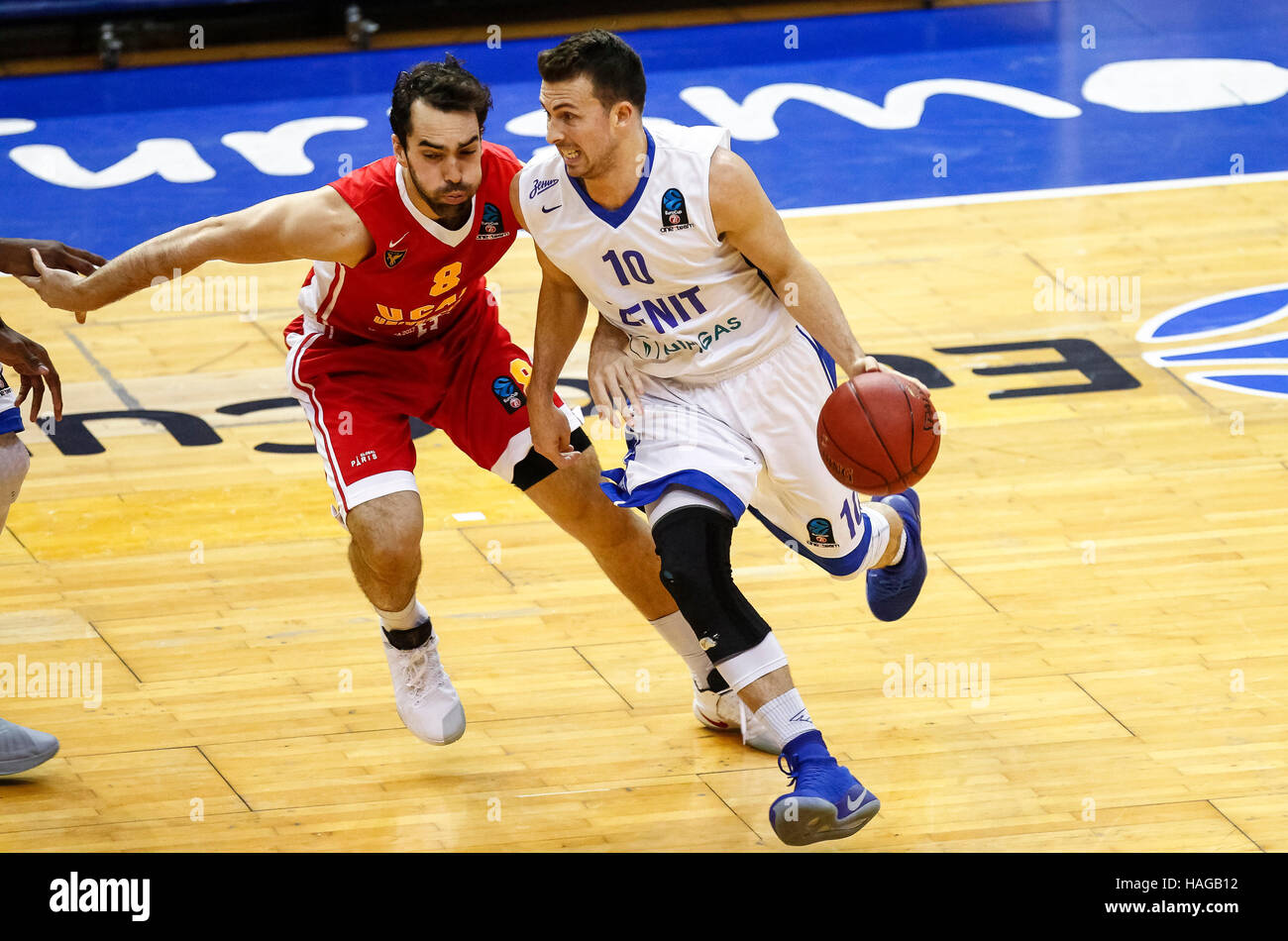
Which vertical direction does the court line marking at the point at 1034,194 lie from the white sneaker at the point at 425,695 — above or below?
below

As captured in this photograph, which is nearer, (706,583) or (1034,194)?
(706,583)

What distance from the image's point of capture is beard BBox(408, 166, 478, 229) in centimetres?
465

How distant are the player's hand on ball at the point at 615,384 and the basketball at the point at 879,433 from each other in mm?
541

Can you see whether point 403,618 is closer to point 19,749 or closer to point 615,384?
point 615,384

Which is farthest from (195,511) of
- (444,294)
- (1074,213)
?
(1074,213)

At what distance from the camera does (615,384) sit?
15.3ft

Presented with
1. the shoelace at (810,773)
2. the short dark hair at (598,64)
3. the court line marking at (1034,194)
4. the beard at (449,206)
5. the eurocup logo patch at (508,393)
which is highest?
the short dark hair at (598,64)

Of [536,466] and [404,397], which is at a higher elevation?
[404,397]

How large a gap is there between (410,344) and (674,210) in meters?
1.02

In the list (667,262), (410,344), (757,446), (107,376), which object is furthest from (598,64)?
(107,376)

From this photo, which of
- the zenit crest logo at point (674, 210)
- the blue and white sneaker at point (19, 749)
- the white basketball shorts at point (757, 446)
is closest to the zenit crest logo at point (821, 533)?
the white basketball shorts at point (757, 446)

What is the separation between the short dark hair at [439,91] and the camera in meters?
4.49

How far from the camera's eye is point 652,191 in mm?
4473

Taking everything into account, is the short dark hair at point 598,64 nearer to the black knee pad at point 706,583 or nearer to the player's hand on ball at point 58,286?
the black knee pad at point 706,583
